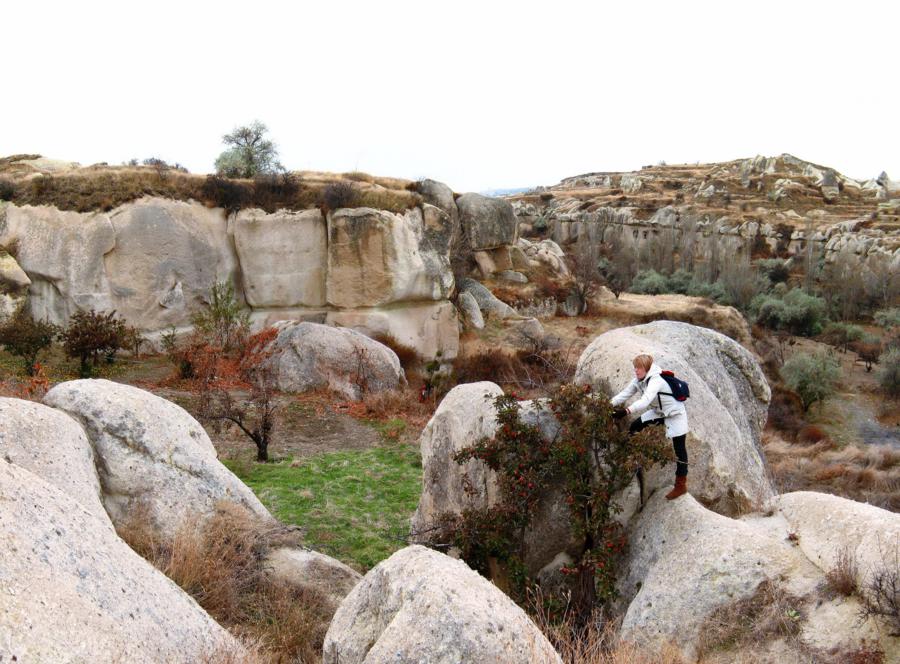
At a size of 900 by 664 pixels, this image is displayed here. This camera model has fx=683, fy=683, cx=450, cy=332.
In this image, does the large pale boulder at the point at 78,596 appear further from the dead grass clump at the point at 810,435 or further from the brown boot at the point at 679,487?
the dead grass clump at the point at 810,435

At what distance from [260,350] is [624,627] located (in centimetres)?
1343

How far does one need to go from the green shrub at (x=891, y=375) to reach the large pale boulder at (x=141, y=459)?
27.5 m

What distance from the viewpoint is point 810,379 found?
24875 mm

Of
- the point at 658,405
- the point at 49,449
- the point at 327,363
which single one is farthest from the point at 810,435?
the point at 49,449

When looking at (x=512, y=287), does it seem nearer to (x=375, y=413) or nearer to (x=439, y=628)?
(x=375, y=413)

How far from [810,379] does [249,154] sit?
22292 millimetres

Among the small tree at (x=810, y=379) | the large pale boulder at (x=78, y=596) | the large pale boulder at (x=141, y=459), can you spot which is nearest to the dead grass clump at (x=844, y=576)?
the large pale boulder at (x=78, y=596)

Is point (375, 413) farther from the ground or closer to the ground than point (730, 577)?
closer to the ground

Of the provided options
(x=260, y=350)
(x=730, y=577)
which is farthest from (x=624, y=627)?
(x=260, y=350)

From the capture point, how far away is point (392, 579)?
151 inches

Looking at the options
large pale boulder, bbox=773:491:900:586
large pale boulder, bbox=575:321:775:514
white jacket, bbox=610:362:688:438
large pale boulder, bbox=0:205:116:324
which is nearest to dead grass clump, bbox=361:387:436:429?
large pale boulder, bbox=575:321:775:514

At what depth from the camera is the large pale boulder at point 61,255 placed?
1845cm

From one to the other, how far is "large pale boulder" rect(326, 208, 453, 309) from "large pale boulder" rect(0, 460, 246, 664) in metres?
17.2

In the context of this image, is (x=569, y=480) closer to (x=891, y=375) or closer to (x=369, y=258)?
(x=369, y=258)
